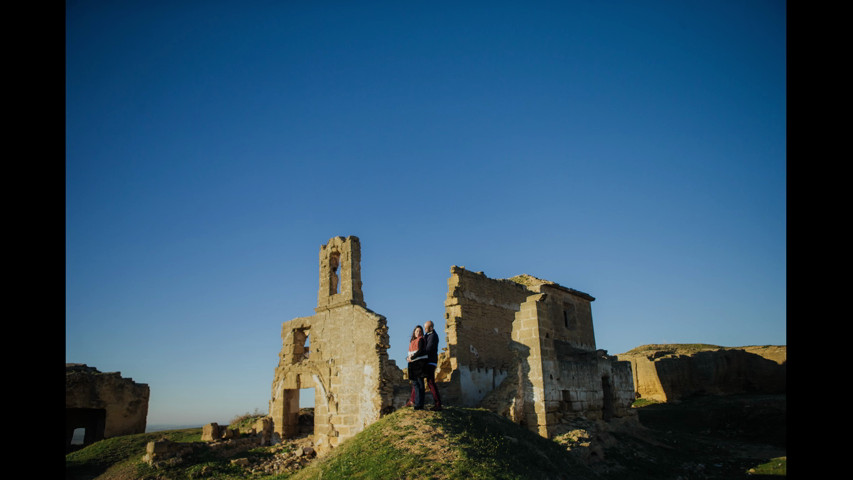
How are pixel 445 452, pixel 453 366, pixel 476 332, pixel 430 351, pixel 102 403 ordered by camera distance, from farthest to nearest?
pixel 476 332 < pixel 453 366 < pixel 102 403 < pixel 430 351 < pixel 445 452

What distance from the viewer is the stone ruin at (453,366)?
573 inches

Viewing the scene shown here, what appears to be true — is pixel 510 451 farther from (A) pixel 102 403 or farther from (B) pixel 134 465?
(A) pixel 102 403

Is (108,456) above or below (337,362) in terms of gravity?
below

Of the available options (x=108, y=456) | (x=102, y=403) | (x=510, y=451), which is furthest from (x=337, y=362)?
(x=102, y=403)

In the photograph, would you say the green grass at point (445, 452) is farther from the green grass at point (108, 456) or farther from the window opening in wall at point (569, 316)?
the window opening in wall at point (569, 316)

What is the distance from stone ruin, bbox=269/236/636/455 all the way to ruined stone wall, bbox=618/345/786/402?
8.38 metres

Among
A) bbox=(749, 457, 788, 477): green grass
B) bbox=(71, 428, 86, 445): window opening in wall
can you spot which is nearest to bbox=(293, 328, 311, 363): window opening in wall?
bbox=(71, 428, 86, 445): window opening in wall

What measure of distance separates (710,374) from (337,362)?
20925mm

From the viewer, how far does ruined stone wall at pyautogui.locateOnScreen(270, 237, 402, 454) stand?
54.0ft

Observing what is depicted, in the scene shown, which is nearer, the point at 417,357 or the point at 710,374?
the point at 417,357

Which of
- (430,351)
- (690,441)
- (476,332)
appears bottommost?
(690,441)

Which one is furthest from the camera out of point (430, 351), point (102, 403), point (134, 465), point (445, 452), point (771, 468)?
point (102, 403)

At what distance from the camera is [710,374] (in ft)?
91.8
